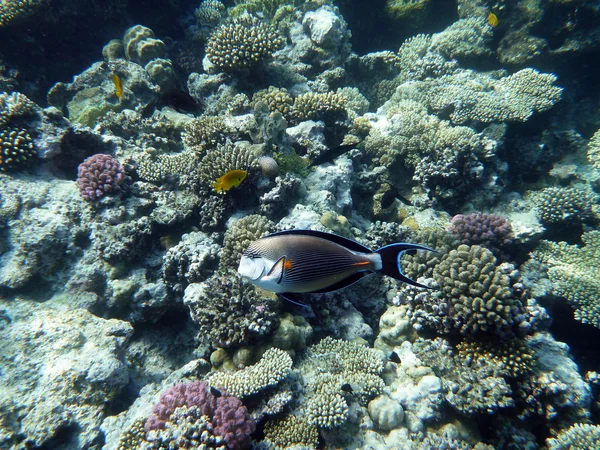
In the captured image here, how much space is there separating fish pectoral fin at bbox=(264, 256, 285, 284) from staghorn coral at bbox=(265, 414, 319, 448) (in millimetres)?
2526

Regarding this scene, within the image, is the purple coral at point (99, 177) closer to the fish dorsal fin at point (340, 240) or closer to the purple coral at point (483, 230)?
the fish dorsal fin at point (340, 240)

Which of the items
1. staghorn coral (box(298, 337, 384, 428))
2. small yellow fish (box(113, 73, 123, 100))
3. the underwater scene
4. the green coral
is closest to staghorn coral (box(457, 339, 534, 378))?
the underwater scene

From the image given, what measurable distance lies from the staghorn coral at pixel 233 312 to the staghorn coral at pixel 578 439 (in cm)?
368

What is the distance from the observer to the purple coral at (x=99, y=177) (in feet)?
16.9

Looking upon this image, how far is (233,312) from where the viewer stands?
3.80 m

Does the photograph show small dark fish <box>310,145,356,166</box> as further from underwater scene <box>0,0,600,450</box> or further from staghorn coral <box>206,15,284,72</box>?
staghorn coral <box>206,15,284,72</box>

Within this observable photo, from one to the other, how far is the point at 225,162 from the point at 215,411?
359 centimetres

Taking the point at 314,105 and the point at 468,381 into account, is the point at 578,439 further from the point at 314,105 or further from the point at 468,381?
the point at 314,105

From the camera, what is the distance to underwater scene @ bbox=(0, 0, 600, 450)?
135 inches

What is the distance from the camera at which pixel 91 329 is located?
13.7ft

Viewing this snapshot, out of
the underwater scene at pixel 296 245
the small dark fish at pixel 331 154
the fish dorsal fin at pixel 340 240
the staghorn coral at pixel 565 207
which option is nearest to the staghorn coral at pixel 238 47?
the underwater scene at pixel 296 245

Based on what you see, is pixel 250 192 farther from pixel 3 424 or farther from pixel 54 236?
pixel 3 424

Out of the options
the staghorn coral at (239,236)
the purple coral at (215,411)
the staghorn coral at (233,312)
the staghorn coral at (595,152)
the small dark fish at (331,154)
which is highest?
the small dark fish at (331,154)

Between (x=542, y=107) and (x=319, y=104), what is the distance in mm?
6025
